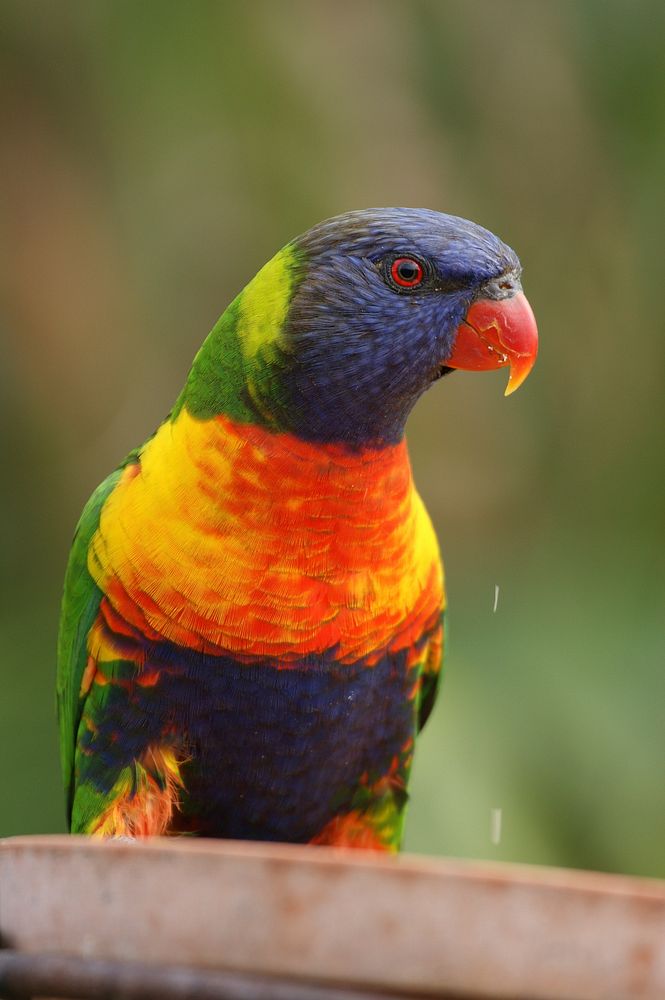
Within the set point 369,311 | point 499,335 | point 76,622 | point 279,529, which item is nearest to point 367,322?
point 369,311

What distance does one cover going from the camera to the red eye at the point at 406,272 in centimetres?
206

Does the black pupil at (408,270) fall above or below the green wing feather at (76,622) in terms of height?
above

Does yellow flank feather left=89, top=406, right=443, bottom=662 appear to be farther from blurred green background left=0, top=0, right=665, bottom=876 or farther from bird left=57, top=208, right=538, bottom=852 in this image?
blurred green background left=0, top=0, right=665, bottom=876

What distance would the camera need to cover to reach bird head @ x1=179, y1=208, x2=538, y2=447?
2051mm

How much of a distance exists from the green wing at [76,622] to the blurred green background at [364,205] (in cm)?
169

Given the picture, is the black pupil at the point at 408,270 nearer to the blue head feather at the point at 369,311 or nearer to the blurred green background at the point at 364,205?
the blue head feather at the point at 369,311

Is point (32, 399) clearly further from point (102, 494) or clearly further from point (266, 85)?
point (102, 494)

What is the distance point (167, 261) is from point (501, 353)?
2636mm

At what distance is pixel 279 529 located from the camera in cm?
206

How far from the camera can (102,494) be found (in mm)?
2250

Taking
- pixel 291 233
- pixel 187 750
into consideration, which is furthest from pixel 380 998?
pixel 291 233

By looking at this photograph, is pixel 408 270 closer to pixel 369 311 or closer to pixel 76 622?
pixel 369 311

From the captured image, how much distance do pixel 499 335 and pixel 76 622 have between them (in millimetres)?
1000

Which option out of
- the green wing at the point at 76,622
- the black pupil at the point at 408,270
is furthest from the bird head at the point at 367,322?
the green wing at the point at 76,622
